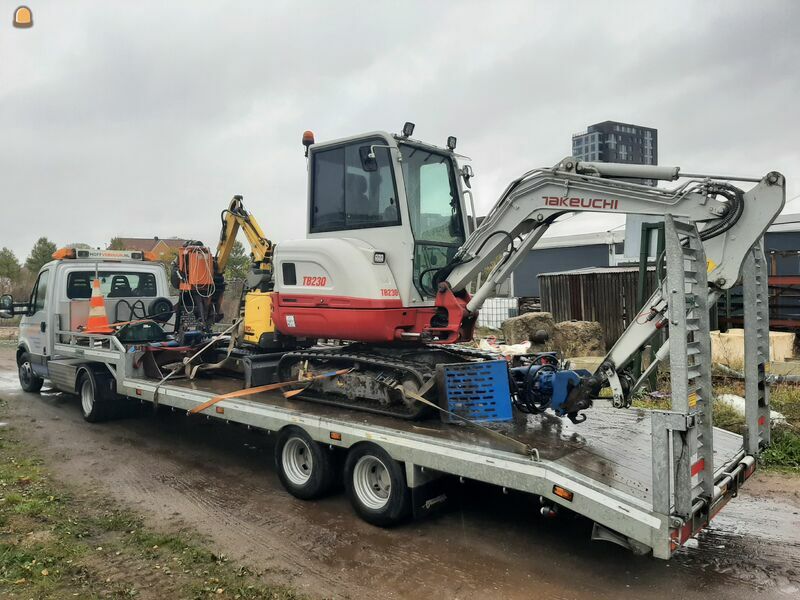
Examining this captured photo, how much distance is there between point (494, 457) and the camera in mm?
4578

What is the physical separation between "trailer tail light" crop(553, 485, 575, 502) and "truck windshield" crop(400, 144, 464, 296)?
8.76 ft

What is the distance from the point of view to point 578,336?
1528 cm

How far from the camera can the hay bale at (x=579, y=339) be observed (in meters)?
15.0

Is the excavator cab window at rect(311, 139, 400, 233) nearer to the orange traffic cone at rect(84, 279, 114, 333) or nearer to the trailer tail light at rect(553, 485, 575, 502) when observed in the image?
the trailer tail light at rect(553, 485, 575, 502)

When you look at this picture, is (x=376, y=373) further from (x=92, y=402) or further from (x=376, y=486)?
(x=92, y=402)

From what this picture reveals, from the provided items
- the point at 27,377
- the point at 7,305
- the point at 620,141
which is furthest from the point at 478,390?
the point at 620,141

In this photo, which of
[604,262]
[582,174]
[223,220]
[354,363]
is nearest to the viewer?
[582,174]

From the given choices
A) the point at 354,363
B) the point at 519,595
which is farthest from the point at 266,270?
the point at 519,595

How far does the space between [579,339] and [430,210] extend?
968 centimetres

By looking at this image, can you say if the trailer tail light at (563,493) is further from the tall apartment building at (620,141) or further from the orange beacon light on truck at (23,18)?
the tall apartment building at (620,141)

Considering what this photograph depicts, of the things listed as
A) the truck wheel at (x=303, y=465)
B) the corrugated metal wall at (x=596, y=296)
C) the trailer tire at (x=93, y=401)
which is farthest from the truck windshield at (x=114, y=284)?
the corrugated metal wall at (x=596, y=296)

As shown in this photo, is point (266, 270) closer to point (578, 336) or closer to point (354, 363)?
point (354, 363)

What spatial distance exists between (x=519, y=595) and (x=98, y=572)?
3.03 metres

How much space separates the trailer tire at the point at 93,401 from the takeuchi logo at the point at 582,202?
7.23 meters
